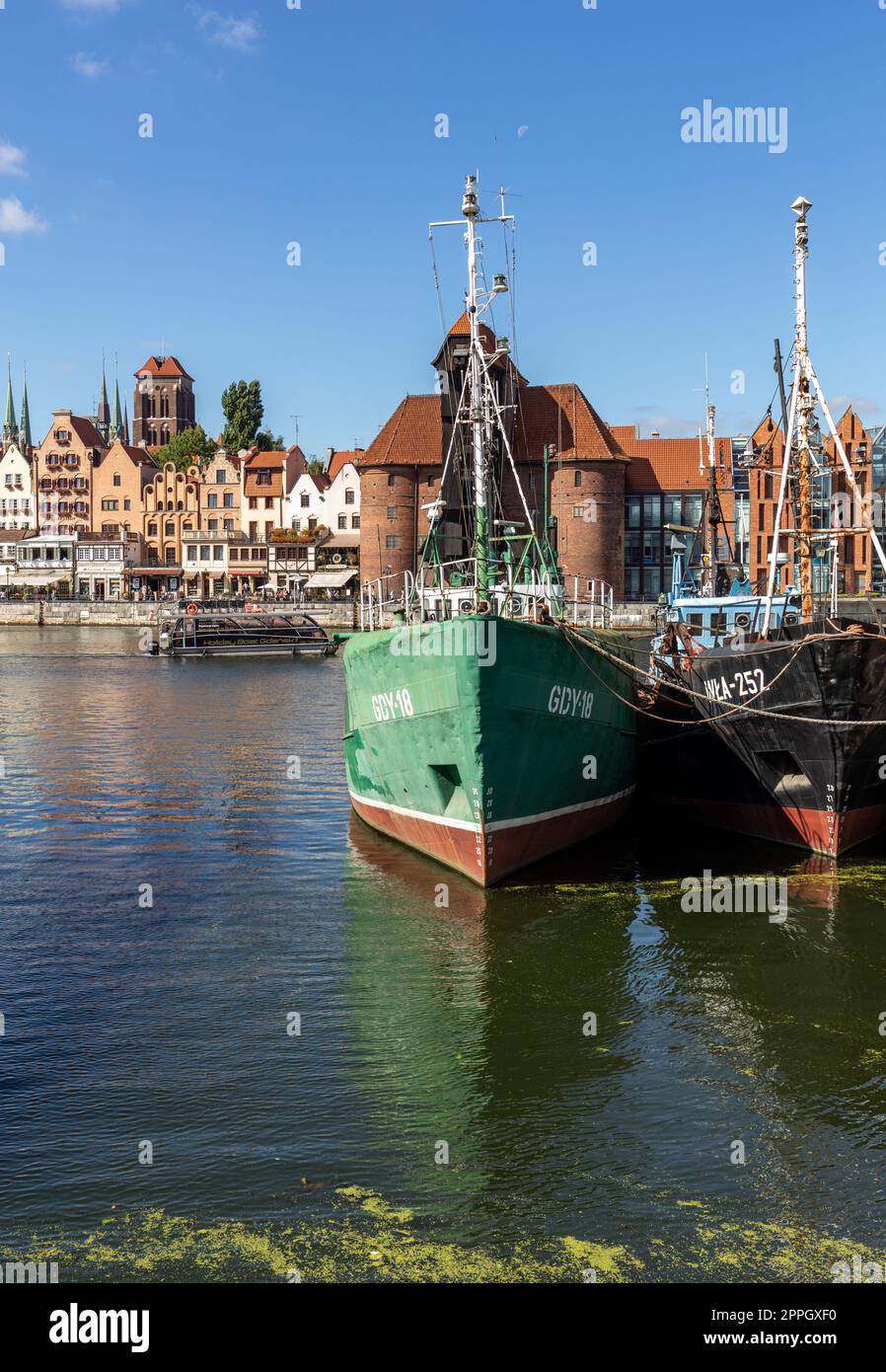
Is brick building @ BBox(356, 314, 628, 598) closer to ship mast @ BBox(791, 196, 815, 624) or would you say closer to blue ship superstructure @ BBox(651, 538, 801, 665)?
blue ship superstructure @ BBox(651, 538, 801, 665)

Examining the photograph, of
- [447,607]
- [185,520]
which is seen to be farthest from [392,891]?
[185,520]

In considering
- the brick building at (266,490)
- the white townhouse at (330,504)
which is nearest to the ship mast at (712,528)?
the white townhouse at (330,504)

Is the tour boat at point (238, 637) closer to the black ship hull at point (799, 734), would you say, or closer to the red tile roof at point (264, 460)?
the red tile roof at point (264, 460)

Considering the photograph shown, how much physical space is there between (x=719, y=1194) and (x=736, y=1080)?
1.99 metres

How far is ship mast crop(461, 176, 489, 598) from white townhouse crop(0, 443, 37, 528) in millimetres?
134109

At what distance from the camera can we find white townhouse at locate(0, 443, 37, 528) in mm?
144500

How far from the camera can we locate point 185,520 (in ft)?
438

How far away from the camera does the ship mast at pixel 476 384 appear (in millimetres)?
18656

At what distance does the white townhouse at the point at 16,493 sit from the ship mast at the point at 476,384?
134109mm

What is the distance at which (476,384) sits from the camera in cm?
1916

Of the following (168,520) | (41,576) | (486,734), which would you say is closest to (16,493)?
(41,576)

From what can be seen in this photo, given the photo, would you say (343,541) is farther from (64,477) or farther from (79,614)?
(64,477)
